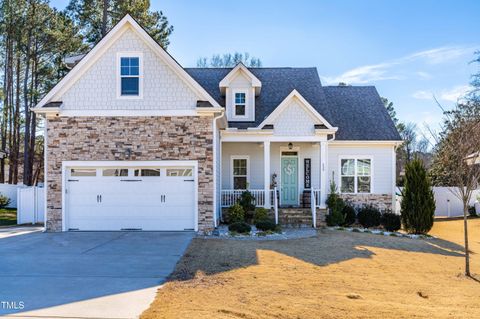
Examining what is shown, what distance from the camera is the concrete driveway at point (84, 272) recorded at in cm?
636

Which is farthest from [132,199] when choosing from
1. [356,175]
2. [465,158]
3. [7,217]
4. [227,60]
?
[227,60]

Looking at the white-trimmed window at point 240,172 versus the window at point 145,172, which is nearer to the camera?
the window at point 145,172

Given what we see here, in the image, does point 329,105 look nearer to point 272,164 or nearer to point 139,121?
point 272,164

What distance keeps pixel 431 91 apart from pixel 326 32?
14.1 ft

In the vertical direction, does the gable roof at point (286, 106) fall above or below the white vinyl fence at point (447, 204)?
above

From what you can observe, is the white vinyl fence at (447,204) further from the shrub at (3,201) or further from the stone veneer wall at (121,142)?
the shrub at (3,201)

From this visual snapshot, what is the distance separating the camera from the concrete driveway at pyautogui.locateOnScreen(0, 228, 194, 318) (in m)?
6.36

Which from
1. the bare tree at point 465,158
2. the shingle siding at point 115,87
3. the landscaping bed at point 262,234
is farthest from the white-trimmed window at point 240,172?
the bare tree at point 465,158

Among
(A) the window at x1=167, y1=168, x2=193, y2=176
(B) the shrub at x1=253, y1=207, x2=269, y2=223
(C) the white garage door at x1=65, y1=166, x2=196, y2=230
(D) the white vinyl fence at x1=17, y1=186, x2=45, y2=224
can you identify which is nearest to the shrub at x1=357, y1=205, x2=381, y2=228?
(B) the shrub at x1=253, y1=207, x2=269, y2=223

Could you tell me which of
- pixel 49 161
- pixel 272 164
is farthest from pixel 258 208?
pixel 49 161

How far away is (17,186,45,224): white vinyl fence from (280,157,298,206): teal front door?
433 inches

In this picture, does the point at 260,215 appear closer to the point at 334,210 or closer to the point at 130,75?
the point at 334,210

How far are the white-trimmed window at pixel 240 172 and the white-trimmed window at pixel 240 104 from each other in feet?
6.64

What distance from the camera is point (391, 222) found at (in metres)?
17.8
